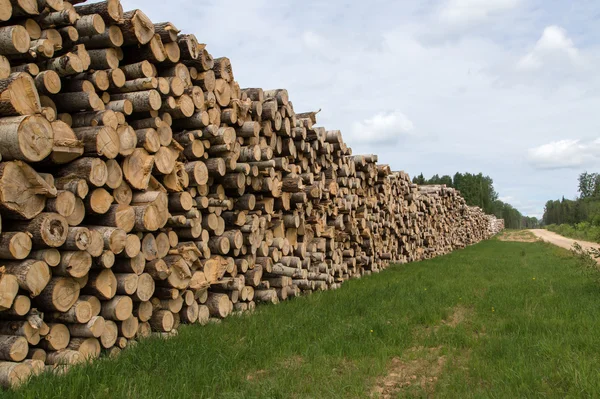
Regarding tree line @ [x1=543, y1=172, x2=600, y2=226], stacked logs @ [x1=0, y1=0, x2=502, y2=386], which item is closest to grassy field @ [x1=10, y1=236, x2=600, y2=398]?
stacked logs @ [x1=0, y1=0, x2=502, y2=386]

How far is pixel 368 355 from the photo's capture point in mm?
4637

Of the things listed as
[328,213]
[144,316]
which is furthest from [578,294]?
[144,316]

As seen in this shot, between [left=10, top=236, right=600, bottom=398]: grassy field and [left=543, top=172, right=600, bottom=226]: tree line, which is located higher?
[left=543, top=172, right=600, bottom=226]: tree line

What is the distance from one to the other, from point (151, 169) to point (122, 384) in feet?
7.28

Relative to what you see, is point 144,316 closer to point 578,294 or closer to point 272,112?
point 272,112

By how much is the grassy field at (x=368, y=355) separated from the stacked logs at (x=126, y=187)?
43 centimetres

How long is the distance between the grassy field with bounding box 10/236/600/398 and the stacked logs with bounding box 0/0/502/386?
1.41 feet

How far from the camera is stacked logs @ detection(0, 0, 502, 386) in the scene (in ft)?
12.1

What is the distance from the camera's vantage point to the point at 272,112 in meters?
7.26

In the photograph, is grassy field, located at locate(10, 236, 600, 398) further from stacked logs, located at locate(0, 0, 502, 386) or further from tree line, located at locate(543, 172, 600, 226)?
tree line, located at locate(543, 172, 600, 226)

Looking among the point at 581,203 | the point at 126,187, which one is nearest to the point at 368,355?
the point at 126,187

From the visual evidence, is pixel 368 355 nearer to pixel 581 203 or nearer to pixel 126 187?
pixel 126 187

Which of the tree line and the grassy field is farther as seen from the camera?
the tree line

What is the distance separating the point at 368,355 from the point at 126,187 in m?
2.83
